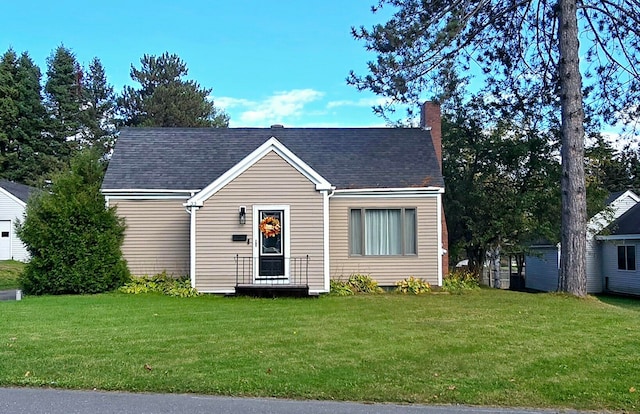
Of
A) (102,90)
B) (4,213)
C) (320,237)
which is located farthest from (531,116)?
(102,90)

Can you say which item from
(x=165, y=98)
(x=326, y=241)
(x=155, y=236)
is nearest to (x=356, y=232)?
(x=326, y=241)

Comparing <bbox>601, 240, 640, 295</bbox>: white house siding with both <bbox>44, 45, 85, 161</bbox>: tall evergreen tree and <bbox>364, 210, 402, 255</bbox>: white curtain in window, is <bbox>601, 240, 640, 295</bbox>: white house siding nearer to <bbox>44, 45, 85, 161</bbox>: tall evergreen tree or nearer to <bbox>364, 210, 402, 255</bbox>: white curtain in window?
<bbox>364, 210, 402, 255</bbox>: white curtain in window

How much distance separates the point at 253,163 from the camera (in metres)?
14.3

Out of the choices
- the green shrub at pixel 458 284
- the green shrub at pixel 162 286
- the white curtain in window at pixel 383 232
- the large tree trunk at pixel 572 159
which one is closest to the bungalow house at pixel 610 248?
the green shrub at pixel 458 284

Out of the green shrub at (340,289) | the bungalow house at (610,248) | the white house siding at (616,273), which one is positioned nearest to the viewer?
the green shrub at (340,289)

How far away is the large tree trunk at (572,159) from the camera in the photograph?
47.5 ft

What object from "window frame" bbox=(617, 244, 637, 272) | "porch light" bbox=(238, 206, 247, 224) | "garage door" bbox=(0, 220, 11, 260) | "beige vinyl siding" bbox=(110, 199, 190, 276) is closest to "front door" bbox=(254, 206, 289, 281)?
"porch light" bbox=(238, 206, 247, 224)

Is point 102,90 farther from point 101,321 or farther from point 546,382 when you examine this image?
point 546,382

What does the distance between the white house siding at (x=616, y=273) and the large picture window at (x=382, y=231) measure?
544 inches

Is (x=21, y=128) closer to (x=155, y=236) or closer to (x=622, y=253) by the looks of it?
(x=155, y=236)

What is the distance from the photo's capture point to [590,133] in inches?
691

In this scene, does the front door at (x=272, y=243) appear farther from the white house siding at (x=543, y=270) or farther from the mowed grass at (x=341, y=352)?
the white house siding at (x=543, y=270)

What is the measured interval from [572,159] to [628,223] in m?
13.4

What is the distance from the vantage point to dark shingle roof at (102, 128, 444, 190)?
1603 cm
